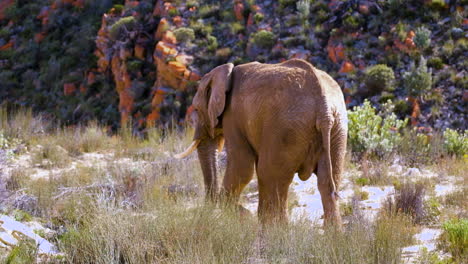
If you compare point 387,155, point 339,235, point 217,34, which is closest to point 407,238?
point 339,235

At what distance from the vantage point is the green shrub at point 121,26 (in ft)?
73.8

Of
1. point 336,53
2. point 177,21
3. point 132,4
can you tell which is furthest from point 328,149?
point 132,4

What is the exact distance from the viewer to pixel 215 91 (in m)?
6.70

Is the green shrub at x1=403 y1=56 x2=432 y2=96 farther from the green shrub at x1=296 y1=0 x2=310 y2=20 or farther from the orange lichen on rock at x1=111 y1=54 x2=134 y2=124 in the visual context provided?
the orange lichen on rock at x1=111 y1=54 x2=134 y2=124

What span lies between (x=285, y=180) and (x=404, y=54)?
13.6m

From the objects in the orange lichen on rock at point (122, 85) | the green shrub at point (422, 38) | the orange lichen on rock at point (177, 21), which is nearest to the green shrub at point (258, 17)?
the orange lichen on rock at point (177, 21)

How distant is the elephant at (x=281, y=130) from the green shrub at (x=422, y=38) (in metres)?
12.8

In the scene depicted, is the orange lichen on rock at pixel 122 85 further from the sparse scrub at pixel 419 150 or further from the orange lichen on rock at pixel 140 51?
the sparse scrub at pixel 419 150

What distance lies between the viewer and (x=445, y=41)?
18.1 meters

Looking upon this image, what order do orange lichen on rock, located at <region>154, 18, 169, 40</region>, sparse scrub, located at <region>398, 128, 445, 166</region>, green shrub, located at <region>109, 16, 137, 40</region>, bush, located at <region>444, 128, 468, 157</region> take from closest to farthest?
sparse scrub, located at <region>398, 128, 445, 166</region>, bush, located at <region>444, 128, 468, 157</region>, orange lichen on rock, located at <region>154, 18, 169, 40</region>, green shrub, located at <region>109, 16, 137, 40</region>

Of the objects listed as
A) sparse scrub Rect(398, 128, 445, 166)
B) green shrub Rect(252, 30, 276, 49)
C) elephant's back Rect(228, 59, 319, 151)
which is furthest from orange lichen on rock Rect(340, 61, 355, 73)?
elephant's back Rect(228, 59, 319, 151)

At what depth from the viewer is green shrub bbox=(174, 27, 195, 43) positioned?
20.9m

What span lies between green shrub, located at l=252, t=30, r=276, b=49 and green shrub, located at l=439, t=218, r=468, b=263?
1540 cm

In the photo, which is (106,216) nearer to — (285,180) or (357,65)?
(285,180)
